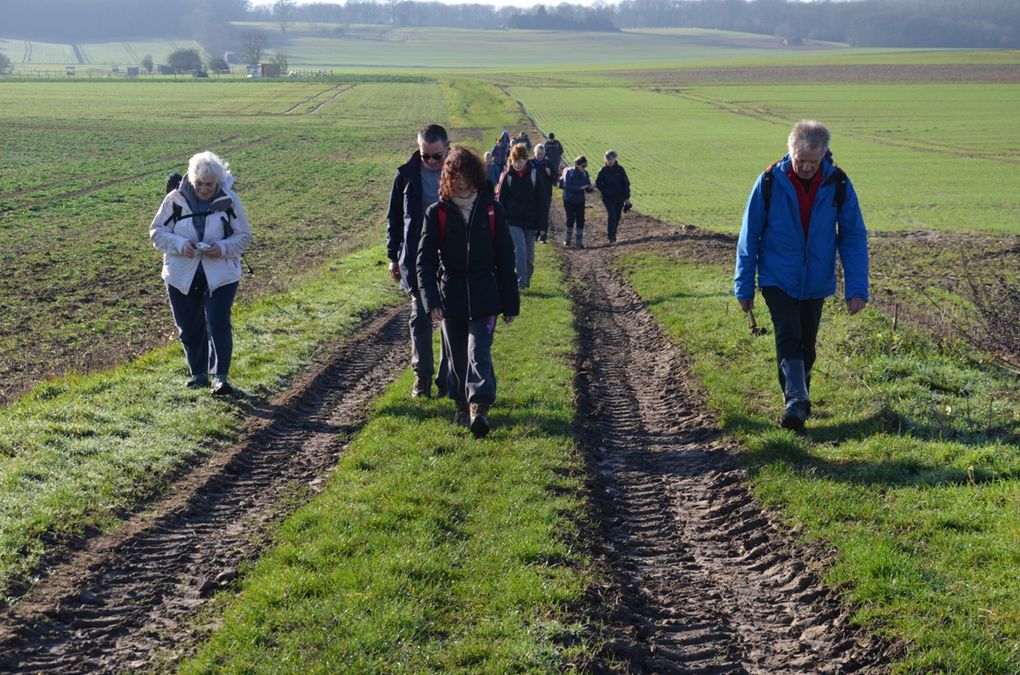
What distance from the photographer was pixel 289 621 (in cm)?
476

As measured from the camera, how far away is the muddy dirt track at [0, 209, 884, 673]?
15.6 feet

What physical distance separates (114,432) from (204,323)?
1847mm

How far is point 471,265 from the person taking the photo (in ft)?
25.1

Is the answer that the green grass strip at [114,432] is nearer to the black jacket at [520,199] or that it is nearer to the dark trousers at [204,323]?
the dark trousers at [204,323]

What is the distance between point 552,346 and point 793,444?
4153 mm

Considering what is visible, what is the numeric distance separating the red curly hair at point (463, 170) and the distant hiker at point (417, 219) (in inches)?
33.6

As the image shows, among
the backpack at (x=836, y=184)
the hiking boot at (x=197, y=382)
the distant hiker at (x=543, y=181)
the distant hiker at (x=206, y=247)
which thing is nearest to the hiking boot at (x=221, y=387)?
the distant hiker at (x=206, y=247)

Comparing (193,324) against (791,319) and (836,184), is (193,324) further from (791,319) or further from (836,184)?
(836,184)

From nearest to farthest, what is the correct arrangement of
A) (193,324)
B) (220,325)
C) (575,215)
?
(220,325) < (193,324) < (575,215)

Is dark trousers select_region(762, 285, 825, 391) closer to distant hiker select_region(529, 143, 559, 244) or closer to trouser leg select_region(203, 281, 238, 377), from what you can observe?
trouser leg select_region(203, 281, 238, 377)

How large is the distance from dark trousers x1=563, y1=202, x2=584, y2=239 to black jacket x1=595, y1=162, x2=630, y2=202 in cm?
81

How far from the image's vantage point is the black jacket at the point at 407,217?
27.4 feet

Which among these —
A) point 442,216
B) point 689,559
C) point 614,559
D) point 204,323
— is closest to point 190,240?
point 204,323

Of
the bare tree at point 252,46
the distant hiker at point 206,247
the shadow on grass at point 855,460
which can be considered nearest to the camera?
the shadow on grass at point 855,460
